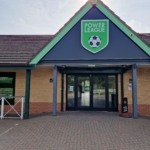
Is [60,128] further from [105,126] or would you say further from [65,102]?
[65,102]

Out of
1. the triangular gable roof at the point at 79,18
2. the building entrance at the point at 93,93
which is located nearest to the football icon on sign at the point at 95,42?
the triangular gable roof at the point at 79,18

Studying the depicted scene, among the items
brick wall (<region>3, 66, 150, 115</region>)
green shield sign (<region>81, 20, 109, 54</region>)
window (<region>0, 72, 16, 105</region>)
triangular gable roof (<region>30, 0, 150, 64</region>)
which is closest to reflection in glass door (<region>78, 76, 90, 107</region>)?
brick wall (<region>3, 66, 150, 115</region>)

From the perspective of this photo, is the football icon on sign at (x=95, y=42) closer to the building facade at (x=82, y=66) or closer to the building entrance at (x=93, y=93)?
the building facade at (x=82, y=66)

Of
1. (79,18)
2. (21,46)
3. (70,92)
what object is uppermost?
(79,18)

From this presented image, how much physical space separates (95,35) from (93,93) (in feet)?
12.9

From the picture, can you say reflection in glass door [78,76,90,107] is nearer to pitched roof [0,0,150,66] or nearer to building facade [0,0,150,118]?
building facade [0,0,150,118]

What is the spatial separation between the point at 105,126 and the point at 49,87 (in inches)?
196

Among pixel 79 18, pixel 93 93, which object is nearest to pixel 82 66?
pixel 93 93

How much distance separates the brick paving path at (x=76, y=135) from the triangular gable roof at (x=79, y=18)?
11.4 feet

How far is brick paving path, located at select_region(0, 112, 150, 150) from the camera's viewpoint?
4.70 meters

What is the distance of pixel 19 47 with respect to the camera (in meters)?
10.4

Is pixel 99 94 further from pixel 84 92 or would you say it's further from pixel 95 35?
pixel 95 35

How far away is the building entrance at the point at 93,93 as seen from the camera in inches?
406

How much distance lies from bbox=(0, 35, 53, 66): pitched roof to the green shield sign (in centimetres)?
205
